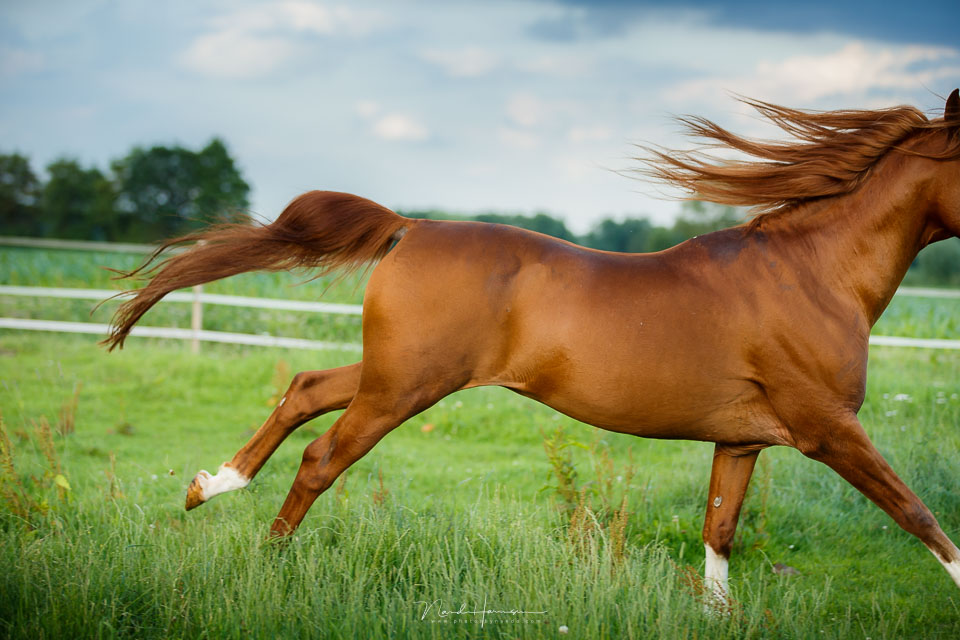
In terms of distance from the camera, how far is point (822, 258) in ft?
10.8

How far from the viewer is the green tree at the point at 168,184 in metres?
31.1

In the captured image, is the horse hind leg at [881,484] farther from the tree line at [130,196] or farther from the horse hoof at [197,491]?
the tree line at [130,196]

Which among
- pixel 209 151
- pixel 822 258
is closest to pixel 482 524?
pixel 822 258

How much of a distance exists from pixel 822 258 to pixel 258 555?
9.42 feet

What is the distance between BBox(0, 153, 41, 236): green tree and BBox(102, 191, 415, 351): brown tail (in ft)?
106

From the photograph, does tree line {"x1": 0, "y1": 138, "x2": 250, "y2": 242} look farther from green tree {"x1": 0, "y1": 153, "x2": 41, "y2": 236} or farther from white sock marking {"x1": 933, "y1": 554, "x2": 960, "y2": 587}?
white sock marking {"x1": 933, "y1": 554, "x2": 960, "y2": 587}

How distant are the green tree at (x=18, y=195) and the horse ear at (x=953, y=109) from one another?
3480 centimetres

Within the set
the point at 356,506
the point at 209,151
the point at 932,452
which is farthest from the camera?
the point at 209,151

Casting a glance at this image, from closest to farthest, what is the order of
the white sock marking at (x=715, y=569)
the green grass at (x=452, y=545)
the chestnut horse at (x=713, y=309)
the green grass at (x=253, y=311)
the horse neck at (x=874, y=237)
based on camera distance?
the green grass at (x=452, y=545) < the chestnut horse at (x=713, y=309) < the horse neck at (x=874, y=237) < the white sock marking at (x=715, y=569) < the green grass at (x=253, y=311)

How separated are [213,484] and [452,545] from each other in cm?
122

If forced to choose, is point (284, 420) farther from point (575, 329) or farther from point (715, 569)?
point (715, 569)

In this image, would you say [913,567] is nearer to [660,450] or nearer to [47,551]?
[660,450]

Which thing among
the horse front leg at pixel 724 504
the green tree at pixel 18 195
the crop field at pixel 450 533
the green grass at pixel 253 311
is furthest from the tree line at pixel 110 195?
the horse front leg at pixel 724 504

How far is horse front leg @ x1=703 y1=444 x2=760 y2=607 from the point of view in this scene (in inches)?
140
